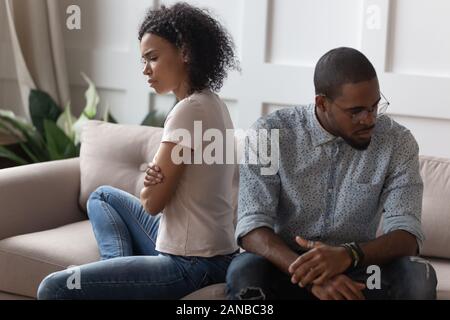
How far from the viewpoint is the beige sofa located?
235 cm

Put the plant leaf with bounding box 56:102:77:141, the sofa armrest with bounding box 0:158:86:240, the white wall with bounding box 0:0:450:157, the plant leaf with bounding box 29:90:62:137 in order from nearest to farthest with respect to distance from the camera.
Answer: the sofa armrest with bounding box 0:158:86:240, the white wall with bounding box 0:0:450:157, the plant leaf with bounding box 56:102:77:141, the plant leaf with bounding box 29:90:62:137

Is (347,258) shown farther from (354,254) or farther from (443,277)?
(443,277)

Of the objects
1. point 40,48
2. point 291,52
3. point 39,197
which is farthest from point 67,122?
point 291,52

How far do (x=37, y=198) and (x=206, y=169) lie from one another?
31.2 inches

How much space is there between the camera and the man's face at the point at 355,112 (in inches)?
75.7

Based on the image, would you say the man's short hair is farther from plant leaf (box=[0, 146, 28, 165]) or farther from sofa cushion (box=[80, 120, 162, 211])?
plant leaf (box=[0, 146, 28, 165])

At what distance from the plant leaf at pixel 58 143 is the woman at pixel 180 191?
3.56ft

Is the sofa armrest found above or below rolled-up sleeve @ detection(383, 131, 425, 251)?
below

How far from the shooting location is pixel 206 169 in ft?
6.58

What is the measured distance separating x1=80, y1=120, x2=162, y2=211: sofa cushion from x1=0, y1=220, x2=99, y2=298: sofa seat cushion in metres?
0.31

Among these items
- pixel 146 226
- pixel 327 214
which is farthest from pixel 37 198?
pixel 327 214

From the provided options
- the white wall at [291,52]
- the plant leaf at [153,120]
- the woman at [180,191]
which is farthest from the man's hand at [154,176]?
the plant leaf at [153,120]

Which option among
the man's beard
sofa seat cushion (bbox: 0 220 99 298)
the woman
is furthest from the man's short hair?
sofa seat cushion (bbox: 0 220 99 298)
